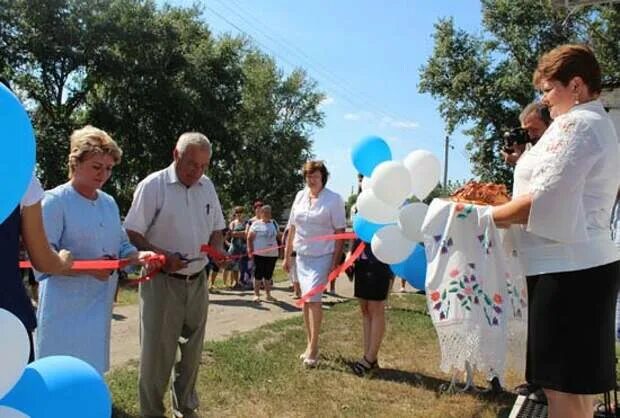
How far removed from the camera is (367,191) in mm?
4629

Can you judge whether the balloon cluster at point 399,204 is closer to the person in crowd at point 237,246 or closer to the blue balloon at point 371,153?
the blue balloon at point 371,153

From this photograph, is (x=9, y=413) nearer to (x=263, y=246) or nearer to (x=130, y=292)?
(x=263, y=246)

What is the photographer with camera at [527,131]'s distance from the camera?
3.62 m

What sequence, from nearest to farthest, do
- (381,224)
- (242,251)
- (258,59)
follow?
(381,224) < (242,251) < (258,59)

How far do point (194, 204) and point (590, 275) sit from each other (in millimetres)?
2355

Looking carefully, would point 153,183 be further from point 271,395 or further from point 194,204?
point 271,395

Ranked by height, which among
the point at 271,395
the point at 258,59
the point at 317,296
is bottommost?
the point at 271,395

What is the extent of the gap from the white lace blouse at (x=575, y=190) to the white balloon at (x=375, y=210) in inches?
72.0

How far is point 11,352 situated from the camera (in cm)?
145

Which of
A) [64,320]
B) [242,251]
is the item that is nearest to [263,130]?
[242,251]

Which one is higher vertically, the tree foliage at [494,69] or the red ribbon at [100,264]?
the tree foliage at [494,69]

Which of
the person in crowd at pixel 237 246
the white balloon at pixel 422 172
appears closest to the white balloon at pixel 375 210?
the white balloon at pixel 422 172

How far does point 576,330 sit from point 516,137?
5.52 ft

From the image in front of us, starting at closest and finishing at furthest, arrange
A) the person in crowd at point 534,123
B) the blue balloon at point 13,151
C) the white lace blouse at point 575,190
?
1. the blue balloon at point 13,151
2. the white lace blouse at point 575,190
3. the person in crowd at point 534,123
